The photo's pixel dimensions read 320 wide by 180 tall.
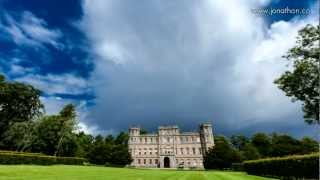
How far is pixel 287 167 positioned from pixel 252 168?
13998 millimetres

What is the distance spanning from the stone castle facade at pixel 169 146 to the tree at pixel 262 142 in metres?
23.9

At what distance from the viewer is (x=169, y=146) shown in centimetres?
12988

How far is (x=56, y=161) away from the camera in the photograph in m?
49.6

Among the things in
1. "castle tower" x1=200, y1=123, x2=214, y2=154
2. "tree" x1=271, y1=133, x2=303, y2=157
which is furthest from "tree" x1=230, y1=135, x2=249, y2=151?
"tree" x1=271, y1=133, x2=303, y2=157

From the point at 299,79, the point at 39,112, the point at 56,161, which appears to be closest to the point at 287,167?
the point at 299,79

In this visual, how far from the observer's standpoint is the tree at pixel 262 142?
100300 millimetres

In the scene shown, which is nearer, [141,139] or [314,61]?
[314,61]

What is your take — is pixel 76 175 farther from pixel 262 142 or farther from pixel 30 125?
pixel 262 142

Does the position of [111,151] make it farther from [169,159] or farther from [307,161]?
[307,161]

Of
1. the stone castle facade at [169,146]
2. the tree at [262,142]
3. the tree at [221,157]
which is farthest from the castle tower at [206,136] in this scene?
the tree at [221,157]

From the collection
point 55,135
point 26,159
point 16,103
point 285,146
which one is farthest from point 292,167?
point 285,146

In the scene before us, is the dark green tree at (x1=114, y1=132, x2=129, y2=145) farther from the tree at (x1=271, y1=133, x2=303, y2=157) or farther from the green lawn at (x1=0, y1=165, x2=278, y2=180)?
the green lawn at (x1=0, y1=165, x2=278, y2=180)

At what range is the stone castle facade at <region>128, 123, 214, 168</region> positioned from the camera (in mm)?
128250

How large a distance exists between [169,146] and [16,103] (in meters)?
72.4
